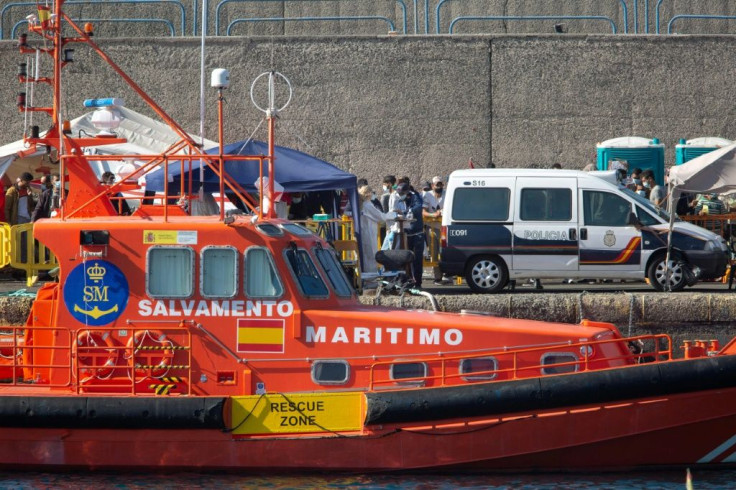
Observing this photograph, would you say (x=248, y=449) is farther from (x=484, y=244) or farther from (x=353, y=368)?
(x=484, y=244)

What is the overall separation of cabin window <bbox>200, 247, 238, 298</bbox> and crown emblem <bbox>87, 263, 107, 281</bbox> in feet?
2.65

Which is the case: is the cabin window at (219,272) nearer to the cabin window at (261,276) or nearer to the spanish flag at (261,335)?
the cabin window at (261,276)

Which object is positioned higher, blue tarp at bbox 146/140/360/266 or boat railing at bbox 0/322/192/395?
blue tarp at bbox 146/140/360/266

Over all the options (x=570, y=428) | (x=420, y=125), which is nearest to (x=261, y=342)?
(x=570, y=428)

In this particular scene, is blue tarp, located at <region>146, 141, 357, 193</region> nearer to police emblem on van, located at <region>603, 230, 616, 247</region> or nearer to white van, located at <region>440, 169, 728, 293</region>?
white van, located at <region>440, 169, 728, 293</region>

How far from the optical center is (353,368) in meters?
10.0

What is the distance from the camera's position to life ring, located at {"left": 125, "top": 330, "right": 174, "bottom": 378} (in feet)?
32.5

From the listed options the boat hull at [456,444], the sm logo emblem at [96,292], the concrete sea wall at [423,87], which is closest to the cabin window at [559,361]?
the boat hull at [456,444]

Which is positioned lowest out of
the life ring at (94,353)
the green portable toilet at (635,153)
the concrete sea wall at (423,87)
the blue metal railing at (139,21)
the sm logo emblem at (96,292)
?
the life ring at (94,353)

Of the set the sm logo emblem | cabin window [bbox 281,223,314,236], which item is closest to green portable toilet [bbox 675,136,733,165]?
cabin window [bbox 281,223,314,236]

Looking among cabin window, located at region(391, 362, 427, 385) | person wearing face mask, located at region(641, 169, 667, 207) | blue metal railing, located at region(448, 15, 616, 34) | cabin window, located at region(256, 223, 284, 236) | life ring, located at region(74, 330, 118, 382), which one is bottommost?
cabin window, located at region(391, 362, 427, 385)

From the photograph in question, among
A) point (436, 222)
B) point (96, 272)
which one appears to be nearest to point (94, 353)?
point (96, 272)

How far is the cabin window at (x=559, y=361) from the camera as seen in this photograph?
10.1 m

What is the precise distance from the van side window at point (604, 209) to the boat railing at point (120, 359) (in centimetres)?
742
